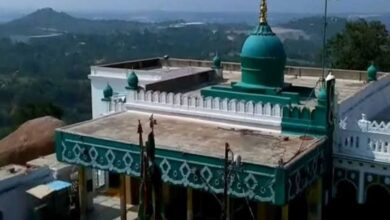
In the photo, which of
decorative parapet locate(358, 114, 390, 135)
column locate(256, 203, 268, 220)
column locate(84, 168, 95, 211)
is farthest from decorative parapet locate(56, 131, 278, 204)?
decorative parapet locate(358, 114, 390, 135)

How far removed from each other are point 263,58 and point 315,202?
4.48 m

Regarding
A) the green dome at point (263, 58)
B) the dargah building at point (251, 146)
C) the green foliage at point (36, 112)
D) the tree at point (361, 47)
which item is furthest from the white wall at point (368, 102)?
the green foliage at point (36, 112)

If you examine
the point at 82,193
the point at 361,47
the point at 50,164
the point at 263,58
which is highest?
the point at 263,58

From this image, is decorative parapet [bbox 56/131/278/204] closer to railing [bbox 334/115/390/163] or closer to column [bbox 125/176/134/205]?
column [bbox 125/176/134/205]

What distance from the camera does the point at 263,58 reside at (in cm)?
1694

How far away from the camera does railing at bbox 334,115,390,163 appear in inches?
556

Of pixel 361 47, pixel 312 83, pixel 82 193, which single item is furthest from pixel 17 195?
pixel 361 47

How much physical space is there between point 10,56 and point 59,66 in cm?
1788

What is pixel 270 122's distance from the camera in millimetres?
14945

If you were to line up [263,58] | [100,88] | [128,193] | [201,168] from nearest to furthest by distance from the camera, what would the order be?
1. [201,168]
2. [263,58]
3. [128,193]
4. [100,88]

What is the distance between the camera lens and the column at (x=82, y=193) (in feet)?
51.8

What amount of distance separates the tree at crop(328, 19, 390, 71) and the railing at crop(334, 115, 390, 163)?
16256mm

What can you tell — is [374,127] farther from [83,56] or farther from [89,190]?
[83,56]

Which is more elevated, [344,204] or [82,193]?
[82,193]
